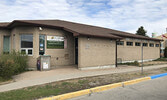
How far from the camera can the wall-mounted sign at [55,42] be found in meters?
11.5

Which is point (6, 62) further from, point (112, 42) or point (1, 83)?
point (112, 42)

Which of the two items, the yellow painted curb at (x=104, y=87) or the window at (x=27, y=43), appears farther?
the window at (x=27, y=43)

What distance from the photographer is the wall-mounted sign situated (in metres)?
11.5

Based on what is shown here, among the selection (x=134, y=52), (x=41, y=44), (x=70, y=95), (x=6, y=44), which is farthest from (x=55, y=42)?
(x=134, y=52)

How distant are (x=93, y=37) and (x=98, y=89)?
6.31 m

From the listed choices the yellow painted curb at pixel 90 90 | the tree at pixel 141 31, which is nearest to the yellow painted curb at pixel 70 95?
the yellow painted curb at pixel 90 90

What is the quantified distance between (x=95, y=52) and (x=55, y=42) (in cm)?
383

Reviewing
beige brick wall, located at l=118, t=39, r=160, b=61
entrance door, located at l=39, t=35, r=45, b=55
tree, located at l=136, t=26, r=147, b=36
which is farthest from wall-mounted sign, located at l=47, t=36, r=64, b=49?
tree, located at l=136, t=26, r=147, b=36

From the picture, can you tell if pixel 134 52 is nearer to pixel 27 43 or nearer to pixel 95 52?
pixel 95 52

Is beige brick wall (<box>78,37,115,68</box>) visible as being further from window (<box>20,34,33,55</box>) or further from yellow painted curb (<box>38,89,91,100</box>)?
yellow painted curb (<box>38,89,91,100</box>)

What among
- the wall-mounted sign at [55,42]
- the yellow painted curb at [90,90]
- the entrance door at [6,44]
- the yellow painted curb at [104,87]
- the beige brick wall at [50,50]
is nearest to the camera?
the yellow painted curb at [90,90]

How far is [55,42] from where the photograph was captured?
1184cm

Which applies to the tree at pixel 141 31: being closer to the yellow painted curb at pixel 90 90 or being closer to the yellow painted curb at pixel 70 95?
the yellow painted curb at pixel 90 90

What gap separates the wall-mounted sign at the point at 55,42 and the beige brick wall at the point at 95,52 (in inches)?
92.3
